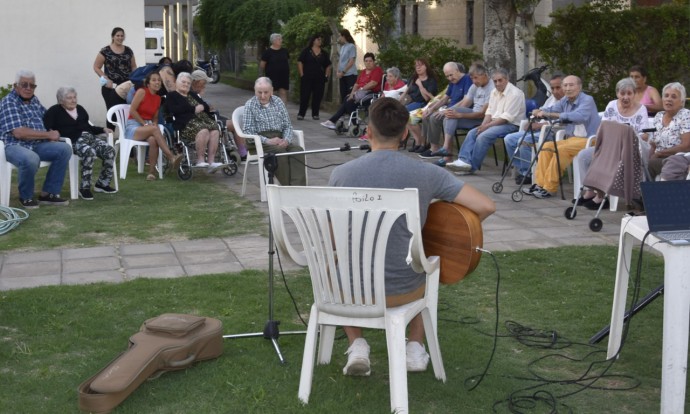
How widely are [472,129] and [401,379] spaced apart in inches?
316

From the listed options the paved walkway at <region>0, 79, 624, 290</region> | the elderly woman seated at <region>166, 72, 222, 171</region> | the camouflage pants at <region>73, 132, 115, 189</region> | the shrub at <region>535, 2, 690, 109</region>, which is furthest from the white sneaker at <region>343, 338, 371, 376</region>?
the shrub at <region>535, 2, 690, 109</region>

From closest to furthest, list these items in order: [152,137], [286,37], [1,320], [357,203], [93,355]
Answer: [357,203], [93,355], [1,320], [152,137], [286,37]

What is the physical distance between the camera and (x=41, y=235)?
8.20 m

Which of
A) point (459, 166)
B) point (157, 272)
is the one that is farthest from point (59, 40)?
point (157, 272)

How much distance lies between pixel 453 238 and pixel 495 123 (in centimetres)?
702

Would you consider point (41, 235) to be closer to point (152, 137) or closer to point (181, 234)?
point (181, 234)

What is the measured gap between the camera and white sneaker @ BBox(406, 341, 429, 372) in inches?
188

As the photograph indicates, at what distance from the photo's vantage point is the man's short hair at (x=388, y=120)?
4488 mm

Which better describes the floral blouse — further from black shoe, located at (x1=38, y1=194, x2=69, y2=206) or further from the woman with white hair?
black shoe, located at (x1=38, y1=194, x2=69, y2=206)

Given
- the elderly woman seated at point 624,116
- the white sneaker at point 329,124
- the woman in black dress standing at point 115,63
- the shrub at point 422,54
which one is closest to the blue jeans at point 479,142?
the elderly woman seated at point 624,116

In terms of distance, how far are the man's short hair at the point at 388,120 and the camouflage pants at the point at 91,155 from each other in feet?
19.4

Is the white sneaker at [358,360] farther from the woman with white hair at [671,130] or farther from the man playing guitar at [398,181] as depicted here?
the woman with white hair at [671,130]

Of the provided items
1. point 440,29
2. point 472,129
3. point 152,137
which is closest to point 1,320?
point 152,137

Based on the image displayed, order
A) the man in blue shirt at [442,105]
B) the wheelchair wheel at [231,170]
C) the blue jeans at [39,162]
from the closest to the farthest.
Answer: the blue jeans at [39,162], the wheelchair wheel at [231,170], the man in blue shirt at [442,105]
